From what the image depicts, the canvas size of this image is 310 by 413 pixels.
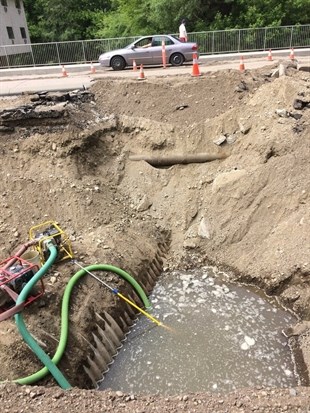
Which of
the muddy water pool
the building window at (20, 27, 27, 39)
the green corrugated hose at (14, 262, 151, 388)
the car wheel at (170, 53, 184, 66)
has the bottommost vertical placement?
the muddy water pool

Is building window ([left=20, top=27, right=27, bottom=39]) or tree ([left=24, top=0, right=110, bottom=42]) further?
building window ([left=20, top=27, right=27, bottom=39])

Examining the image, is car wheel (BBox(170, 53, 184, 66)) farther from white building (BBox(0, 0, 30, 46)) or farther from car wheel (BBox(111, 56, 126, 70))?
white building (BBox(0, 0, 30, 46))

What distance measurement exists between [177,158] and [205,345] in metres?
4.87

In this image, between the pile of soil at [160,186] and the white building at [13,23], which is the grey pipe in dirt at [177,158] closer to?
the pile of soil at [160,186]

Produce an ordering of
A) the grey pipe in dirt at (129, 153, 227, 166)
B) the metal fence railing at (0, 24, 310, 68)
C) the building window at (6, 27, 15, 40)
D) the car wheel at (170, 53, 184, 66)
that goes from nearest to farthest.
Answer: the grey pipe in dirt at (129, 153, 227, 166), the car wheel at (170, 53, 184, 66), the metal fence railing at (0, 24, 310, 68), the building window at (6, 27, 15, 40)

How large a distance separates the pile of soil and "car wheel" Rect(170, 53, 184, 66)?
6.27m

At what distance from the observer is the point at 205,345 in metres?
6.05

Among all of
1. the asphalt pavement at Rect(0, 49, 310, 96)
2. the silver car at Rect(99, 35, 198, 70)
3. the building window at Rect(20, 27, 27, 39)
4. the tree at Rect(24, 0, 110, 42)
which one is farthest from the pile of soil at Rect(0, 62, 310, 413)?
the building window at Rect(20, 27, 27, 39)

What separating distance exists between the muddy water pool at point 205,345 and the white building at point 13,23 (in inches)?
1101

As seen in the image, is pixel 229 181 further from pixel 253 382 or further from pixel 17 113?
pixel 17 113

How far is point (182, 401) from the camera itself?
427cm

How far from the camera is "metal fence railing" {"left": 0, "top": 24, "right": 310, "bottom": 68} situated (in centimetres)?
2062

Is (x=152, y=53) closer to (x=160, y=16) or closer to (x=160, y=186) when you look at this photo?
(x=160, y=16)

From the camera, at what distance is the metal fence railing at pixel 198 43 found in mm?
20625
